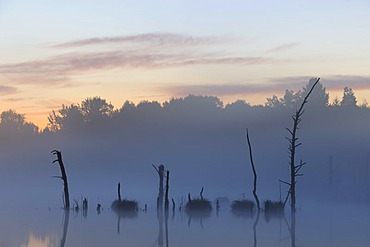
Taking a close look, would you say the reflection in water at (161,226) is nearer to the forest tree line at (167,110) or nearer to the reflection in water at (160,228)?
the reflection in water at (160,228)

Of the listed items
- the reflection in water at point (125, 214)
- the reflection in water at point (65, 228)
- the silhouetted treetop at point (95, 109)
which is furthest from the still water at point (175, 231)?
the silhouetted treetop at point (95, 109)

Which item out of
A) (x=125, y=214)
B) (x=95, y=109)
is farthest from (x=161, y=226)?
(x=95, y=109)

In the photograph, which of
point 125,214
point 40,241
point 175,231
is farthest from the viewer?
point 125,214

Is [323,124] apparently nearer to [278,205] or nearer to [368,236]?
[278,205]

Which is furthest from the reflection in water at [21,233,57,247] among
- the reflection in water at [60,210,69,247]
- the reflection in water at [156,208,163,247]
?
the reflection in water at [156,208,163,247]

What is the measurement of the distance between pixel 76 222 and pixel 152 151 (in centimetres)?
10353

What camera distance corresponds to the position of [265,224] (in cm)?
3903

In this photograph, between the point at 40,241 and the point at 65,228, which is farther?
the point at 65,228

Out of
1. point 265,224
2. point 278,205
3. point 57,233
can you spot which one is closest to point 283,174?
point 278,205

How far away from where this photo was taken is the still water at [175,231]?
94.5 ft

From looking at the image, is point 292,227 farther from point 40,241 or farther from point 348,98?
point 348,98

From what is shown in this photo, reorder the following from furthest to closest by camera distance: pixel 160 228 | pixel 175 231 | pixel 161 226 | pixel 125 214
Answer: pixel 125 214 → pixel 161 226 → pixel 160 228 → pixel 175 231

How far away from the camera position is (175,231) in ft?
112

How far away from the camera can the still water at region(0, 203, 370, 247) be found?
28.8 m
